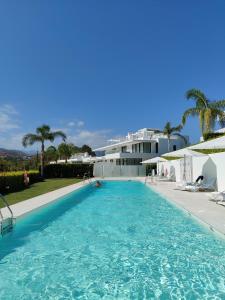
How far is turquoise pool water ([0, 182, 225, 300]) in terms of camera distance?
4.82m

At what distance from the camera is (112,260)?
6273 millimetres

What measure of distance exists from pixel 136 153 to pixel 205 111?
Result: 1934 cm

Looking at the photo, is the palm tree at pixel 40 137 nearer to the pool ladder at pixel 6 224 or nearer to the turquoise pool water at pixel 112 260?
the turquoise pool water at pixel 112 260

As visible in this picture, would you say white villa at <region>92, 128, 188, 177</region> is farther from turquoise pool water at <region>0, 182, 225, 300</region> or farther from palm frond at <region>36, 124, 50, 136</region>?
turquoise pool water at <region>0, 182, 225, 300</region>

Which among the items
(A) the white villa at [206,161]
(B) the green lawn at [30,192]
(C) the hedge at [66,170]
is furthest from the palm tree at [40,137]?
(A) the white villa at [206,161]

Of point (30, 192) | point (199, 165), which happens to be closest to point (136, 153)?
point (199, 165)

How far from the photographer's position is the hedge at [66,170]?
39.0m

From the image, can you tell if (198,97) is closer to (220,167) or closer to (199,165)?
(199,165)

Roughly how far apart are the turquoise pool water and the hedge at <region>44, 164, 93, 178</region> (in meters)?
29.3

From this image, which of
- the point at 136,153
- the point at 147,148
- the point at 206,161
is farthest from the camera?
the point at 147,148

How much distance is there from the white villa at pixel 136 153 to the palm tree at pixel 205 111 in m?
15.2

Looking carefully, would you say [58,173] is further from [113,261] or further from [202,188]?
[113,261]

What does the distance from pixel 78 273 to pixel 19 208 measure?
237 inches

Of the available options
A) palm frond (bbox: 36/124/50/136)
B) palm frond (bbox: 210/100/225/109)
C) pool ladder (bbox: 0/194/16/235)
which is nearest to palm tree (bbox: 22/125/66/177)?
palm frond (bbox: 36/124/50/136)
